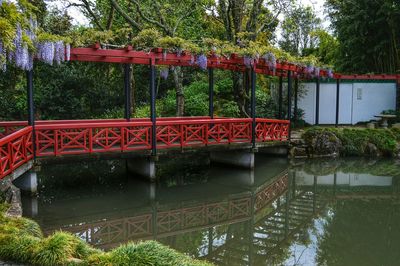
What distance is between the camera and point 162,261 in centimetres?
529

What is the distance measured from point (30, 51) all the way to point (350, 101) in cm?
1643

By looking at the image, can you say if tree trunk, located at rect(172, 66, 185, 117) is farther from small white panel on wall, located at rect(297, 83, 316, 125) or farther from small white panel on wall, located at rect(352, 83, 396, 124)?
small white panel on wall, located at rect(352, 83, 396, 124)

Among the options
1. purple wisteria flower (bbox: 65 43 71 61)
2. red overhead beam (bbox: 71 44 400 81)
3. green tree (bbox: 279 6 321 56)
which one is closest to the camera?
purple wisteria flower (bbox: 65 43 71 61)

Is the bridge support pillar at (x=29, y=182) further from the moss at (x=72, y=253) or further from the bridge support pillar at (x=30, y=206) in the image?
the moss at (x=72, y=253)

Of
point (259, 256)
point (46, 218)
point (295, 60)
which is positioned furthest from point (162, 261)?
point (295, 60)

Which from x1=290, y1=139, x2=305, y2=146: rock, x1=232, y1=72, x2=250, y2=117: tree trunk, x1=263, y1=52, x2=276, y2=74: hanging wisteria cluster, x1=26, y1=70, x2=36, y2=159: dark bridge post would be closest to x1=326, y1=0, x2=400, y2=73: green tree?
x1=232, y1=72, x2=250, y2=117: tree trunk

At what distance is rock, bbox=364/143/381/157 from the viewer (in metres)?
17.8

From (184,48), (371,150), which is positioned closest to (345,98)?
(371,150)

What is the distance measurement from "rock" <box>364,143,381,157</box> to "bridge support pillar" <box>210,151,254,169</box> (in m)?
6.06

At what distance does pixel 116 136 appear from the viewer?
38.5 feet

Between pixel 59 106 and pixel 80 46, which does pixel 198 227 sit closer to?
pixel 80 46

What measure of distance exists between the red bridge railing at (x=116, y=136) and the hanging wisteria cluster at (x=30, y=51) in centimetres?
149

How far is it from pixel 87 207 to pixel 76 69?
11.8 m

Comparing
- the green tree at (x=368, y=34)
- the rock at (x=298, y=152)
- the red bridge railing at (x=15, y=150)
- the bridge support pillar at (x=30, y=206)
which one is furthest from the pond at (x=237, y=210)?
the green tree at (x=368, y=34)
